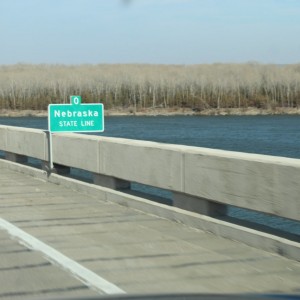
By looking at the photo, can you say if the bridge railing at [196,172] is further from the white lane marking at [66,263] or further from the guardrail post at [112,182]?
the white lane marking at [66,263]

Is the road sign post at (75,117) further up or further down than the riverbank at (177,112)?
further up

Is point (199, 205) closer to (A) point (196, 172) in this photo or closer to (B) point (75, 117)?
(A) point (196, 172)

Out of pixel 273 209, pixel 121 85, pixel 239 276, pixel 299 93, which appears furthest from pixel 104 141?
pixel 121 85

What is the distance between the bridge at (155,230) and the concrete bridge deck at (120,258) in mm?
11

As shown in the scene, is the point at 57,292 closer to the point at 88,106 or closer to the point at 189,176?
the point at 189,176

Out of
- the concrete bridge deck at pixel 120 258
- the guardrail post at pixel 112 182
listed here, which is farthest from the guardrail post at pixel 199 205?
the guardrail post at pixel 112 182

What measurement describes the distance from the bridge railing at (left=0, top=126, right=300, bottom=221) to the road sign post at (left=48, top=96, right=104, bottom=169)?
56 centimetres

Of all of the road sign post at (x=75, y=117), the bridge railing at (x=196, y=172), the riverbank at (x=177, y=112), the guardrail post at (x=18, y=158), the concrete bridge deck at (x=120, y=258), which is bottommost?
the riverbank at (x=177, y=112)

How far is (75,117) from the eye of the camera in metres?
14.0

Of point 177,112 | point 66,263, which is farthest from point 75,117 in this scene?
point 177,112

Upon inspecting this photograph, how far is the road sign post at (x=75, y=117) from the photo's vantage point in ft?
45.6

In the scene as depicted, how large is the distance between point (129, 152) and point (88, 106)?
12.4ft

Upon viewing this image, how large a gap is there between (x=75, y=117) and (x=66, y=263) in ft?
23.7

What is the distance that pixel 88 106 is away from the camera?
14.1 metres
